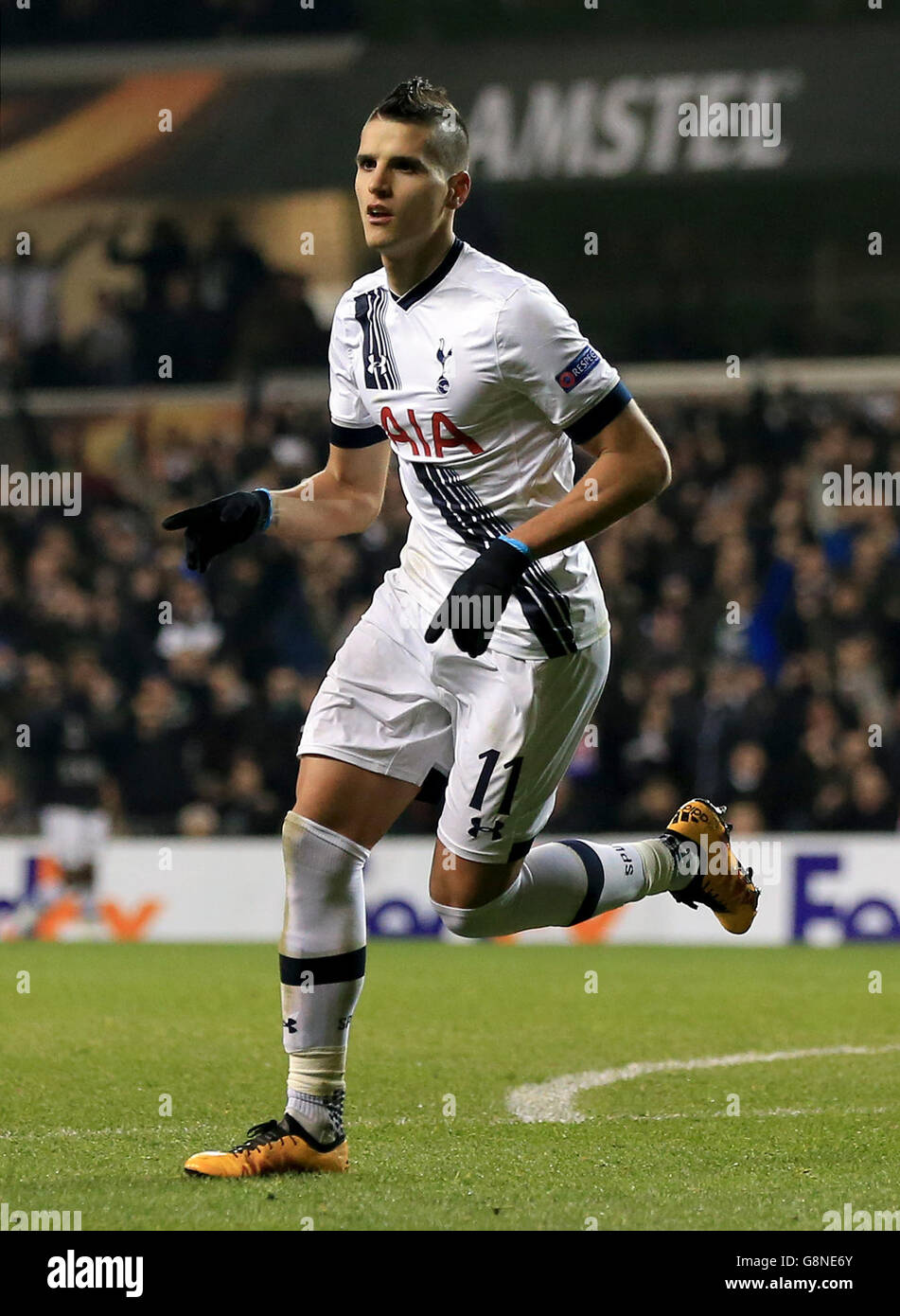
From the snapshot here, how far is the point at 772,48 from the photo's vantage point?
53.8 feet

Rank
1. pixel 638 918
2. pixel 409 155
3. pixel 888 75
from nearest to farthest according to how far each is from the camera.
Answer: pixel 409 155, pixel 638 918, pixel 888 75

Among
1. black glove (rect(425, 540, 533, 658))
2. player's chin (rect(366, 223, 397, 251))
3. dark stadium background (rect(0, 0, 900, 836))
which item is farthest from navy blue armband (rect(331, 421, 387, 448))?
dark stadium background (rect(0, 0, 900, 836))

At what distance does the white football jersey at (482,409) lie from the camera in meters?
4.81

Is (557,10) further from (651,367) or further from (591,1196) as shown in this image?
(591,1196)

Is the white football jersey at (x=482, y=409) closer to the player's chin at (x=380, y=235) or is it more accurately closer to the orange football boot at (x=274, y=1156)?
the player's chin at (x=380, y=235)

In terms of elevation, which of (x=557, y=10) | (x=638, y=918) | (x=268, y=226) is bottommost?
(x=638, y=918)

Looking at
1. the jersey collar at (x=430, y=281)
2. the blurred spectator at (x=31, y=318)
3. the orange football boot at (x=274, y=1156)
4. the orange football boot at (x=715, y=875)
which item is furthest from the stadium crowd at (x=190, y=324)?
the orange football boot at (x=274, y=1156)

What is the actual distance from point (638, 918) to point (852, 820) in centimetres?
151

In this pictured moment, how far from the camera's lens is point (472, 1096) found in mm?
6289

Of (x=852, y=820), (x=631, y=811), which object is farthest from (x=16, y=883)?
(x=852, y=820)

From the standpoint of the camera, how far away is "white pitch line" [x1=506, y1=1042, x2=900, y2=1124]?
5.96 metres

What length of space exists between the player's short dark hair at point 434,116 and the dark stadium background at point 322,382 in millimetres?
8665

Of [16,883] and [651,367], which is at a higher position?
[651,367]

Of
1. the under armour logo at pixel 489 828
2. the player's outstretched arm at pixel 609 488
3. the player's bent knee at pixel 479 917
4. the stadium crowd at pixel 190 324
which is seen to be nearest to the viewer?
the player's outstretched arm at pixel 609 488
